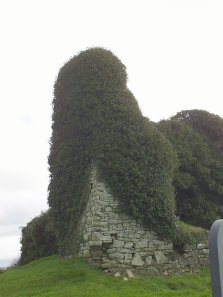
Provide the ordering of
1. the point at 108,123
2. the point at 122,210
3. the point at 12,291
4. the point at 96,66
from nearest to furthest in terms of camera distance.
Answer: the point at 12,291 < the point at 122,210 < the point at 108,123 < the point at 96,66

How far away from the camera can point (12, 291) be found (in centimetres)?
1327

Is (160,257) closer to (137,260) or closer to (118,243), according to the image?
(137,260)

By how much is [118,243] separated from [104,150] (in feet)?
10.6

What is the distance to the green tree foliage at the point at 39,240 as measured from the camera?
1981cm

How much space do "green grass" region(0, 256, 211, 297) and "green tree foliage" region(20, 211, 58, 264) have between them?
4395mm

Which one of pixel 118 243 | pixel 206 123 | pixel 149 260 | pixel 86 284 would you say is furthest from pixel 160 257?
pixel 206 123

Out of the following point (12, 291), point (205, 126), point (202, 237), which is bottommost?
point (12, 291)

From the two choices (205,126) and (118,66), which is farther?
(205,126)

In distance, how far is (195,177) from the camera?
806 inches

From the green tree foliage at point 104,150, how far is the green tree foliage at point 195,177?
3.32 metres

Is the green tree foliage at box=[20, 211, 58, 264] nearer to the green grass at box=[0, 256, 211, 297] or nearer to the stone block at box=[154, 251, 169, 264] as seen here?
the green grass at box=[0, 256, 211, 297]

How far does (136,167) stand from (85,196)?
6.76ft

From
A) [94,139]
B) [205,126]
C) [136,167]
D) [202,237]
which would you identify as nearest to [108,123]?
[94,139]

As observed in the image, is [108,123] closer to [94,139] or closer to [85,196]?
[94,139]
